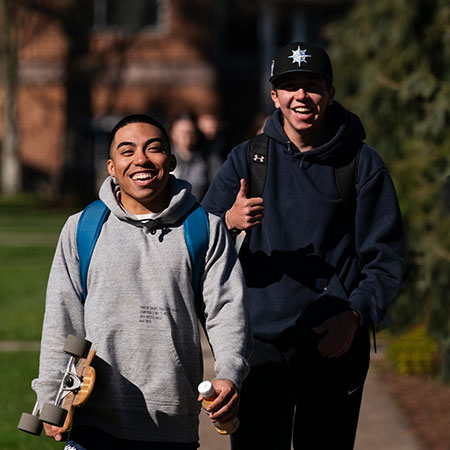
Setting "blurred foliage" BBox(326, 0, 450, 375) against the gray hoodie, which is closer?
the gray hoodie

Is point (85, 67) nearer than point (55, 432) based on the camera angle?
No

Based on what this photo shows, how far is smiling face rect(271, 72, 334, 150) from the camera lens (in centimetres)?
373

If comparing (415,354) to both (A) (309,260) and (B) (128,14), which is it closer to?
(A) (309,260)

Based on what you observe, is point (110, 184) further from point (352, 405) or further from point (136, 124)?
point (352, 405)

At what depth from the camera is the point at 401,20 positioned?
815cm

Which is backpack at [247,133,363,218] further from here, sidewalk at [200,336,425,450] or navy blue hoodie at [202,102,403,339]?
sidewalk at [200,336,425,450]

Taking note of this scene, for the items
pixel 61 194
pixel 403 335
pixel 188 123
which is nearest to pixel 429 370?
pixel 403 335

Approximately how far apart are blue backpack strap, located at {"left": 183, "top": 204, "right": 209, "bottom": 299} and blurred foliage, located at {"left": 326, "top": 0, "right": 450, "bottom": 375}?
329 centimetres

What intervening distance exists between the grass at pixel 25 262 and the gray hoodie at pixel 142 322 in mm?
6280

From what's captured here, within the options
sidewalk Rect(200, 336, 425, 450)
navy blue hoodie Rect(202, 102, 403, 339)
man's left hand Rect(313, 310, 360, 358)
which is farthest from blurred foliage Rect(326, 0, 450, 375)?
man's left hand Rect(313, 310, 360, 358)

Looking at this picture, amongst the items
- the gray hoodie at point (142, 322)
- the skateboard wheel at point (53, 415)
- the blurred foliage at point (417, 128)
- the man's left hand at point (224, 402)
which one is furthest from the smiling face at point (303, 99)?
the blurred foliage at point (417, 128)

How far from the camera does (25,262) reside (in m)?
15.8

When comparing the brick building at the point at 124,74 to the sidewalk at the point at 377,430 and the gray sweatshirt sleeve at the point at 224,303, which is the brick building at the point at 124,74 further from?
the gray sweatshirt sleeve at the point at 224,303

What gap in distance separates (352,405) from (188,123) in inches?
176
